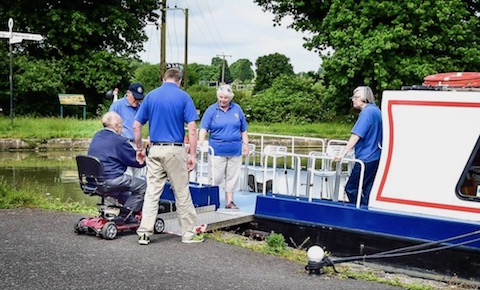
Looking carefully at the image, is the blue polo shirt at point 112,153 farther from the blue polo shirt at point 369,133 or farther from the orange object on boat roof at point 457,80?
the orange object on boat roof at point 457,80

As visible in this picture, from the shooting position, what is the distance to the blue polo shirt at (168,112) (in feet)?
20.5

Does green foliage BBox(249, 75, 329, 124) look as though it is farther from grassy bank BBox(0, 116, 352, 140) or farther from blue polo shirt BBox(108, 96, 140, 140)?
blue polo shirt BBox(108, 96, 140, 140)

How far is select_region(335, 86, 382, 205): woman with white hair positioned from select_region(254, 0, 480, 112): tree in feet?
61.5

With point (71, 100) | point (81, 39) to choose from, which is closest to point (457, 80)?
point (71, 100)

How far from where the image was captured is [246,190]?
9.67m

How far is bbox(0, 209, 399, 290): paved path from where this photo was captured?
512 cm

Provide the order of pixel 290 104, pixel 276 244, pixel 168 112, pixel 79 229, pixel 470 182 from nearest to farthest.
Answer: pixel 168 112, pixel 470 182, pixel 276 244, pixel 79 229, pixel 290 104

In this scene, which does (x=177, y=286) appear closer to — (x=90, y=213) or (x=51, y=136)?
(x=90, y=213)

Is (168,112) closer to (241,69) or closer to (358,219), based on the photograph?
(358,219)

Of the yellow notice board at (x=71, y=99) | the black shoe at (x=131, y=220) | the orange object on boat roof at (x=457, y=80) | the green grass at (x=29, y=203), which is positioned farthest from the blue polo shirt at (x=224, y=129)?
the yellow notice board at (x=71, y=99)

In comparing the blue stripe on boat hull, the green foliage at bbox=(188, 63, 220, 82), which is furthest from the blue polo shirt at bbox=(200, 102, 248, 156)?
the green foliage at bbox=(188, 63, 220, 82)

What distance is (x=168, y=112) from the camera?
20.5 feet

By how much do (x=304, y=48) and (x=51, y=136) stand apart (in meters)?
13.2

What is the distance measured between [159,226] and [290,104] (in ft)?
91.1
